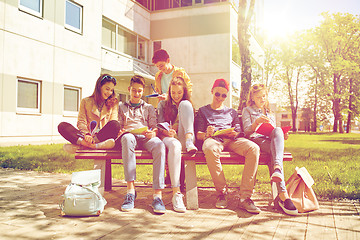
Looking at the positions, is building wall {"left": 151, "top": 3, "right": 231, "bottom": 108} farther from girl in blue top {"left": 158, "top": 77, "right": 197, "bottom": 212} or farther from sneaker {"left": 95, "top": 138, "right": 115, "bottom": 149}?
sneaker {"left": 95, "top": 138, "right": 115, "bottom": 149}

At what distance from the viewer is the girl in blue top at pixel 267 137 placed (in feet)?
12.6

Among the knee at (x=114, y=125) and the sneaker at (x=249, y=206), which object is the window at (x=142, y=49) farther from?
the sneaker at (x=249, y=206)

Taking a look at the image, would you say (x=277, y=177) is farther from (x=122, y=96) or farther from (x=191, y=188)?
(x=122, y=96)

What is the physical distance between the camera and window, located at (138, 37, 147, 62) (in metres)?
23.5

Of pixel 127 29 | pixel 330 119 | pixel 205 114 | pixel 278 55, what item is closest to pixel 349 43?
pixel 278 55

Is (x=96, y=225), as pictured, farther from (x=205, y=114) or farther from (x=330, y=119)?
(x=330, y=119)

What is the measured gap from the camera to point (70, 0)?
16.3 metres

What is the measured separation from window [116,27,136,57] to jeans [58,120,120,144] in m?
17.3

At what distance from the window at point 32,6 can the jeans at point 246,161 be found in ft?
41.2

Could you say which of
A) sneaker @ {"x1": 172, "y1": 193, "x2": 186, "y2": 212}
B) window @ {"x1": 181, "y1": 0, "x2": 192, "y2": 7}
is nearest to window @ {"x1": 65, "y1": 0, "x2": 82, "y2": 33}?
window @ {"x1": 181, "y1": 0, "x2": 192, "y2": 7}

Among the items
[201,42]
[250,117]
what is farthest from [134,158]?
[201,42]

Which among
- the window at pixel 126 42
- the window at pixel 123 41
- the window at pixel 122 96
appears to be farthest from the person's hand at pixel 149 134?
the window at pixel 126 42

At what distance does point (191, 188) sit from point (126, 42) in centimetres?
1886

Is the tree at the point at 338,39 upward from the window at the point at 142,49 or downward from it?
upward
